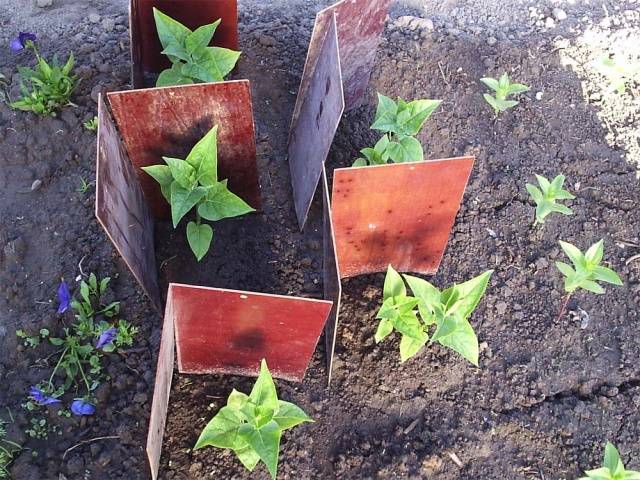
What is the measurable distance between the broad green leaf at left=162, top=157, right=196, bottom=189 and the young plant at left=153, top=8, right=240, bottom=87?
0.44 metres

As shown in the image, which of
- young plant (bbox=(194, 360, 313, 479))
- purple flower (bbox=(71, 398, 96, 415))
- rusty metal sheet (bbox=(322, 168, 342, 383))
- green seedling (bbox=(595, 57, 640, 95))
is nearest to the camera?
young plant (bbox=(194, 360, 313, 479))

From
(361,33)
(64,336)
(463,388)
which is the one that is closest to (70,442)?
(64,336)

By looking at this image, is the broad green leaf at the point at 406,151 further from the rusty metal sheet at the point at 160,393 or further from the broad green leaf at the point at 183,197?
the rusty metal sheet at the point at 160,393

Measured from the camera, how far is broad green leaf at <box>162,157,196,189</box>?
2.33 metres

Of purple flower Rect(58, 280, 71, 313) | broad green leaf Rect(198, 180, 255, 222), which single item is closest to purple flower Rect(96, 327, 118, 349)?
purple flower Rect(58, 280, 71, 313)

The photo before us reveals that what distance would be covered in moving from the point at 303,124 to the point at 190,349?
1076 mm

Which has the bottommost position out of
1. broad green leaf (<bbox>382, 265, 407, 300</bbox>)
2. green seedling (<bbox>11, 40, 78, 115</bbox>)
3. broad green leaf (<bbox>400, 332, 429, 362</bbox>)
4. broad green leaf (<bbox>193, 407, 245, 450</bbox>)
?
broad green leaf (<bbox>193, 407, 245, 450</bbox>)

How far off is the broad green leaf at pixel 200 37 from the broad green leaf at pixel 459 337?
1408mm

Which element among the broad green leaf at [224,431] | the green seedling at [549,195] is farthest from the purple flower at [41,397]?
the green seedling at [549,195]

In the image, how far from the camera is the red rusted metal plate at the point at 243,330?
208 cm

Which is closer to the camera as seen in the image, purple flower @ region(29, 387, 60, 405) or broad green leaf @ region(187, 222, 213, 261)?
purple flower @ region(29, 387, 60, 405)

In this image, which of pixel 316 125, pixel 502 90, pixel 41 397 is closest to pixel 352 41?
→ pixel 316 125

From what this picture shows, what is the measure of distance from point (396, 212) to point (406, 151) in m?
0.28

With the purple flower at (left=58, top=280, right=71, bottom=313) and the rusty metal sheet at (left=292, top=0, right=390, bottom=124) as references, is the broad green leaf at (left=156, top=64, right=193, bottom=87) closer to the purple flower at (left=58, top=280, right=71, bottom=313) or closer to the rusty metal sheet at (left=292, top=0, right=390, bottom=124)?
the rusty metal sheet at (left=292, top=0, right=390, bottom=124)
